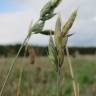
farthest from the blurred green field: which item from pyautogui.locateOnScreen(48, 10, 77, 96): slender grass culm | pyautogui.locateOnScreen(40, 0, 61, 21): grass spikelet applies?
pyautogui.locateOnScreen(40, 0, 61, 21): grass spikelet

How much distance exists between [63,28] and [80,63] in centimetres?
1590

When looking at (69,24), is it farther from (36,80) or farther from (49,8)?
(36,80)

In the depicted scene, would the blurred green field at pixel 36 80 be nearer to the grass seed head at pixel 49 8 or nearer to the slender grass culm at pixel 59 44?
the slender grass culm at pixel 59 44

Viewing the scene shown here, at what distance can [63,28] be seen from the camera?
1.08 metres

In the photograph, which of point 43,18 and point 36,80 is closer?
point 43,18

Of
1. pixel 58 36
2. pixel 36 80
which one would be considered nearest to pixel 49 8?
pixel 58 36

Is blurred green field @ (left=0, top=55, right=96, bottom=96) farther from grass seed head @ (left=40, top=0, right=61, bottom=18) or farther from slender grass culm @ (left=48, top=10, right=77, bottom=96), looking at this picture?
grass seed head @ (left=40, top=0, right=61, bottom=18)

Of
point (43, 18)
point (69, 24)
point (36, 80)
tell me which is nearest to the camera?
point (69, 24)

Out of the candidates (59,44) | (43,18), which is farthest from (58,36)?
(43,18)

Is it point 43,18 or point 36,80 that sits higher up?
point 43,18

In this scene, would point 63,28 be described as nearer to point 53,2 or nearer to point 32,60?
point 53,2

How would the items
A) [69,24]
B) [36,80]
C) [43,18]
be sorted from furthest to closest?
[36,80] → [43,18] → [69,24]

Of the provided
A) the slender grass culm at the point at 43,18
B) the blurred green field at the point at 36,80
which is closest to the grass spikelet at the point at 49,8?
the slender grass culm at the point at 43,18

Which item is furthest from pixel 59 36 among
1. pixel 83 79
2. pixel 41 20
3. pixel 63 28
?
pixel 83 79
